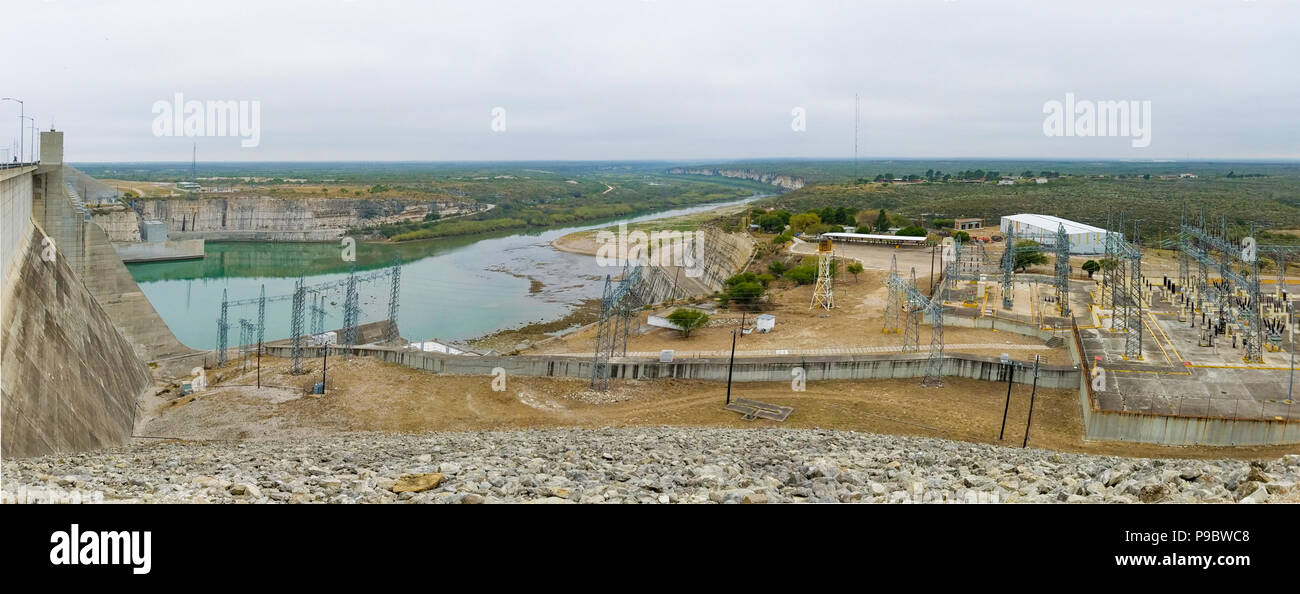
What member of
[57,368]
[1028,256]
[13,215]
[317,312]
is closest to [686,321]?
[317,312]

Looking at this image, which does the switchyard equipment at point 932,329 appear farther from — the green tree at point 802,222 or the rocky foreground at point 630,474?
the green tree at point 802,222

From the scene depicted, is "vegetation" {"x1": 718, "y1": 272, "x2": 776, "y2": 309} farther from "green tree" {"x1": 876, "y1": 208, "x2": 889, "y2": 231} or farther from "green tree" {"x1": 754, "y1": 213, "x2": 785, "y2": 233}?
"green tree" {"x1": 876, "y1": 208, "x2": 889, "y2": 231}

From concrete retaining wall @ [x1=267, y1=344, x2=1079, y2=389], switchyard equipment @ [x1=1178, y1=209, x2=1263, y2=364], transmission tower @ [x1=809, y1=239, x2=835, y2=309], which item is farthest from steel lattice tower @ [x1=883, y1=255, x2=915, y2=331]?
switchyard equipment @ [x1=1178, y1=209, x2=1263, y2=364]

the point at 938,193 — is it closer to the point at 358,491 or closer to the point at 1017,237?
the point at 1017,237

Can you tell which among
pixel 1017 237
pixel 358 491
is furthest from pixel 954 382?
pixel 1017 237

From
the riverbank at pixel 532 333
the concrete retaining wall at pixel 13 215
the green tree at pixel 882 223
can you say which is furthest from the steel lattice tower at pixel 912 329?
the green tree at pixel 882 223

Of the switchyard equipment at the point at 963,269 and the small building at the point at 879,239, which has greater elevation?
the small building at the point at 879,239
